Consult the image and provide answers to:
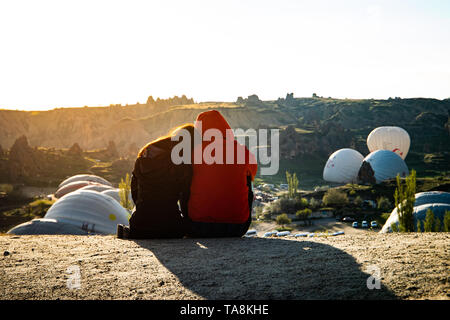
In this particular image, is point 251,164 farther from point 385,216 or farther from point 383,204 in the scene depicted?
point 383,204

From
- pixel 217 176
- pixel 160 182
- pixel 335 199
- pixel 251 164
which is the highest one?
pixel 251 164

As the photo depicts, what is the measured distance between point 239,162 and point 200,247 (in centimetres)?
144

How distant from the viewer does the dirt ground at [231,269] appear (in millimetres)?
3795

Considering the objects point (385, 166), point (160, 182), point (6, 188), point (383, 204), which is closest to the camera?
point (160, 182)

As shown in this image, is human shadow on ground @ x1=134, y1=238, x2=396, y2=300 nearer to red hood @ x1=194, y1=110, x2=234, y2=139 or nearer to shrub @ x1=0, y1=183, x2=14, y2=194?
red hood @ x1=194, y1=110, x2=234, y2=139

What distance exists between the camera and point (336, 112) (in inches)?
6506

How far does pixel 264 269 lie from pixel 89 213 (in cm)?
2013

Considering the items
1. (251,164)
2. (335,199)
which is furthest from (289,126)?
(251,164)

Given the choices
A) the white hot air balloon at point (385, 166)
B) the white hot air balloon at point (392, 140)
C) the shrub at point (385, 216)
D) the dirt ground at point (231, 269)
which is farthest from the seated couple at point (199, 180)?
the white hot air balloon at point (392, 140)

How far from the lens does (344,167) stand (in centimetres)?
7012

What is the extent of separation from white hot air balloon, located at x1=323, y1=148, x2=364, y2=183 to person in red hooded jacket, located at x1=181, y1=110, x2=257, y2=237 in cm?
6615

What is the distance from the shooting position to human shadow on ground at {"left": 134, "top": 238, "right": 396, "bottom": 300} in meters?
3.74
